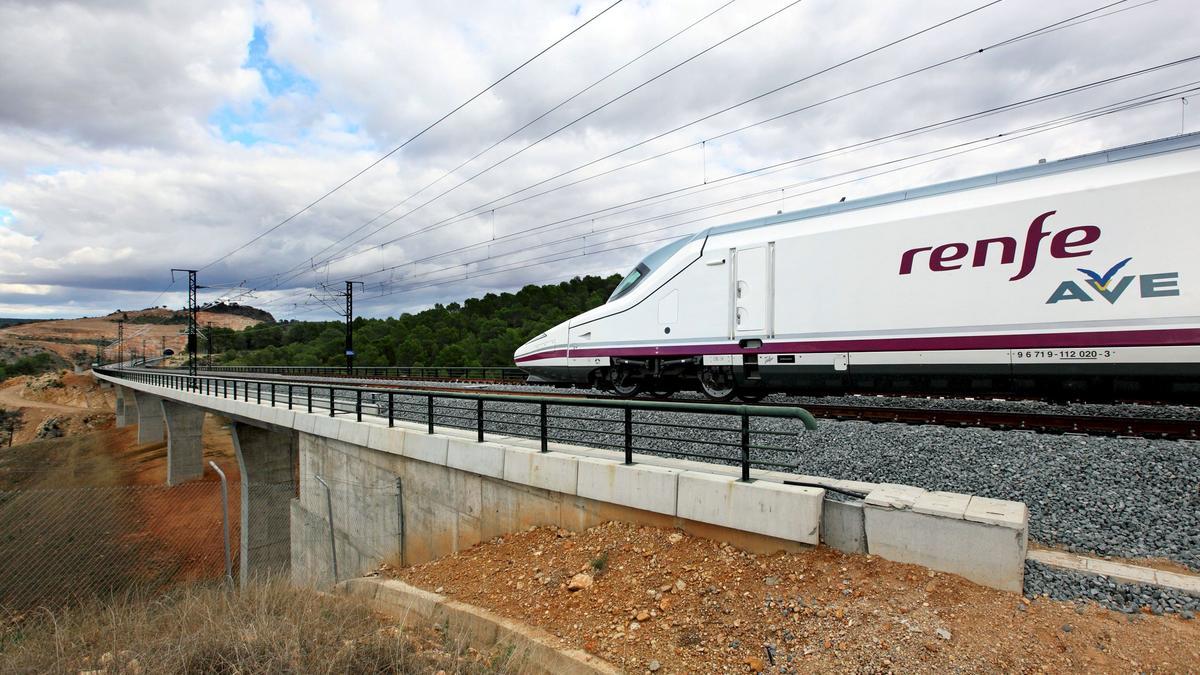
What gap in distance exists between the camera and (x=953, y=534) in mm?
4035

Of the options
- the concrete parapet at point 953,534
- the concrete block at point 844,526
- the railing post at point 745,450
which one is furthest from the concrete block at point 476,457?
the concrete parapet at point 953,534

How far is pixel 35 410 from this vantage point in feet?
212

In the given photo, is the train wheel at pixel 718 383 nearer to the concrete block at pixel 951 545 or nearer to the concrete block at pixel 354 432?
the concrete block at pixel 951 545

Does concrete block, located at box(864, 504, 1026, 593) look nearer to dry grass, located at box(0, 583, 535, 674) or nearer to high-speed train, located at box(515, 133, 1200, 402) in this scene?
dry grass, located at box(0, 583, 535, 674)

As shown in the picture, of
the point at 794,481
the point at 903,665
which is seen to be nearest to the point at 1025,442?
the point at 794,481

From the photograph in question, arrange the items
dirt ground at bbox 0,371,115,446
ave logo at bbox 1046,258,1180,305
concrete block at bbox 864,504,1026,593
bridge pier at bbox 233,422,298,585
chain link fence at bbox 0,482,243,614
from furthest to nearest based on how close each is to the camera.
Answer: dirt ground at bbox 0,371,115,446 < bridge pier at bbox 233,422,298,585 < chain link fence at bbox 0,482,243,614 < ave logo at bbox 1046,258,1180,305 < concrete block at bbox 864,504,1026,593

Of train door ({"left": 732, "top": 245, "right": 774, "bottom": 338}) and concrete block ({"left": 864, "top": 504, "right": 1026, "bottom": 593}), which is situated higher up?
train door ({"left": 732, "top": 245, "right": 774, "bottom": 338})

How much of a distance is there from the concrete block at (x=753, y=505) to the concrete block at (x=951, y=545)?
0.45 meters

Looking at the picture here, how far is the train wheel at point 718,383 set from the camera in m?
10.4

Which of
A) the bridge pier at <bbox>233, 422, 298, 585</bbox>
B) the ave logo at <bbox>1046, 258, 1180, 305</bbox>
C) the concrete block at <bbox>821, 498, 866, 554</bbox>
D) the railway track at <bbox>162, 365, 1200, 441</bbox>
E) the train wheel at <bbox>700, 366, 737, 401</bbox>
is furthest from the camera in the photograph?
the bridge pier at <bbox>233, 422, 298, 585</bbox>

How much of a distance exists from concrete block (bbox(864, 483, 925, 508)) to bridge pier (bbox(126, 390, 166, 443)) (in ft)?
189

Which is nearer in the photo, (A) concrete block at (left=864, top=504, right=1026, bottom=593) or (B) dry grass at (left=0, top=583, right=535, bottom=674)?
(A) concrete block at (left=864, top=504, right=1026, bottom=593)

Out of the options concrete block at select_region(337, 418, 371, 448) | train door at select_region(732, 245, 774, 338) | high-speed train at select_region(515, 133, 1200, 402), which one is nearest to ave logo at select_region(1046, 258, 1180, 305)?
high-speed train at select_region(515, 133, 1200, 402)

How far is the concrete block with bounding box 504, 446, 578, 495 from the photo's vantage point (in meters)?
6.48
